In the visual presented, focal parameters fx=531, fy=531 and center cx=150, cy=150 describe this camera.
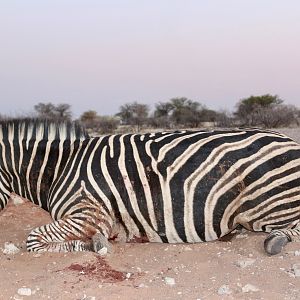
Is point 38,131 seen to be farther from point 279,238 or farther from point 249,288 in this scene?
point 249,288

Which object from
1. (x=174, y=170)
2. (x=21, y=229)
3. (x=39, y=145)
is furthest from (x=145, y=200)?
(x=21, y=229)

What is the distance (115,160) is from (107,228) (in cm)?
64

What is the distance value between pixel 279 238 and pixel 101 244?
5.00ft

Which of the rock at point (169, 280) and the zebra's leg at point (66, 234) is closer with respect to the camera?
the rock at point (169, 280)

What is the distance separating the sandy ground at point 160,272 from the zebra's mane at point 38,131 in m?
1.10

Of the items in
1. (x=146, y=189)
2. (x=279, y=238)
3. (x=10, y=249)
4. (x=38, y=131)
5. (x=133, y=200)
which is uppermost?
(x=38, y=131)

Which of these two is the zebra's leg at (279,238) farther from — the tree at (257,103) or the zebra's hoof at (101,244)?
the tree at (257,103)

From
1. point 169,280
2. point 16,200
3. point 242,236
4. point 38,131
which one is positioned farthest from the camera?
point 16,200

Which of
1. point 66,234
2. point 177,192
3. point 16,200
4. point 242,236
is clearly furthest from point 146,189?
point 16,200

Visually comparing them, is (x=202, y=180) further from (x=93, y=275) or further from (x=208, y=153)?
(x=93, y=275)

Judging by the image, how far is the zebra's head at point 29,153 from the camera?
5195 mm

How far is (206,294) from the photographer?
3635 mm

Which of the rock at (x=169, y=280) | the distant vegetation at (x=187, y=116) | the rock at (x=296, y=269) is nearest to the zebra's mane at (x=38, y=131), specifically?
the rock at (x=169, y=280)

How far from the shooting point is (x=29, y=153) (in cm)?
522
